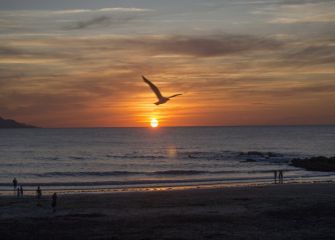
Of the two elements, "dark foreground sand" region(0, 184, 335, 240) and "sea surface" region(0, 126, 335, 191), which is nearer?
"dark foreground sand" region(0, 184, 335, 240)

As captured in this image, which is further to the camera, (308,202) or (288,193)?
(288,193)

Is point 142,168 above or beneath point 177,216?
above

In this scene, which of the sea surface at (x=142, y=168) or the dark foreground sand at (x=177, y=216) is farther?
the sea surface at (x=142, y=168)

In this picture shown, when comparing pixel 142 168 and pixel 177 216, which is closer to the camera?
pixel 177 216

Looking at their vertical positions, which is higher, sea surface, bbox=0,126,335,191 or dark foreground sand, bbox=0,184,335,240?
sea surface, bbox=0,126,335,191

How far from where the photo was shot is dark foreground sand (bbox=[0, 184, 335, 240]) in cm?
1745

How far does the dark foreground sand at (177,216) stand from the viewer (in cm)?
1745

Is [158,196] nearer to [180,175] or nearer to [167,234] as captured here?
[167,234]

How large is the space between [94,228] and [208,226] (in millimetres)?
4387

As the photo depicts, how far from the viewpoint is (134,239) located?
54.4 ft

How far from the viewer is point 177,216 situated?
21156 millimetres

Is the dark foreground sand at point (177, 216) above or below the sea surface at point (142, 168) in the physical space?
below

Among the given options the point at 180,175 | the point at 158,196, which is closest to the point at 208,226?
the point at 158,196

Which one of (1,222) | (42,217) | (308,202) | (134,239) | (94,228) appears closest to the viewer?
(134,239)
